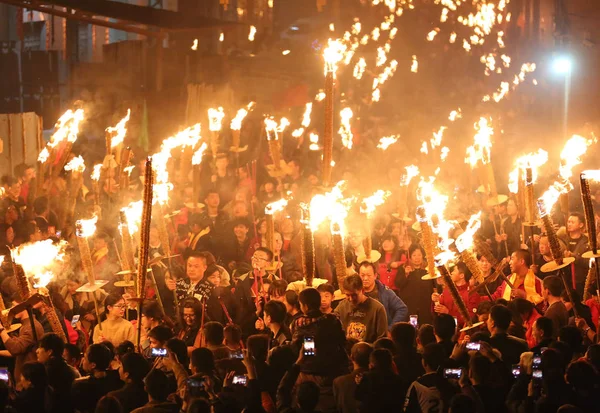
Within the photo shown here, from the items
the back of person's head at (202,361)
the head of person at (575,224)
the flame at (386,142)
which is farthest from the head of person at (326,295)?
the flame at (386,142)

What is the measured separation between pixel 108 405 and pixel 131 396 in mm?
578

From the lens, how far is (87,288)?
8.45 meters

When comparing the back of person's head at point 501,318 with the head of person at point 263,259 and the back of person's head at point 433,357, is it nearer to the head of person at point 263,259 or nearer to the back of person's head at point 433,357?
the back of person's head at point 433,357

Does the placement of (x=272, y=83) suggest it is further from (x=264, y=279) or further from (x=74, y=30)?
(x=264, y=279)

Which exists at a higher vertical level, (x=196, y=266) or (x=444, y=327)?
(x=444, y=327)

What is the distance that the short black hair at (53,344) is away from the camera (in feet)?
25.6

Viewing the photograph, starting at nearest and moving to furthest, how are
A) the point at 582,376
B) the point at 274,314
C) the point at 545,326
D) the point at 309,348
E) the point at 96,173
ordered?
the point at 582,376
the point at 309,348
the point at 545,326
the point at 274,314
the point at 96,173

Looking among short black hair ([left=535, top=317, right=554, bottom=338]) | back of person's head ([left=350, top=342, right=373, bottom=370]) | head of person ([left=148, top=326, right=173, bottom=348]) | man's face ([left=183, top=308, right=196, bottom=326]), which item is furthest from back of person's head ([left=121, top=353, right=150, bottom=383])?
short black hair ([left=535, top=317, right=554, bottom=338])

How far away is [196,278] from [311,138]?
790 centimetres

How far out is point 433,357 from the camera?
7297 mm

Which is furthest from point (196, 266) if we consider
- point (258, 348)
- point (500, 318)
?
point (500, 318)

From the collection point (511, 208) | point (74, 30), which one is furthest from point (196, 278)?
point (74, 30)

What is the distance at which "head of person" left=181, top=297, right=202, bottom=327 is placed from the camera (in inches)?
356

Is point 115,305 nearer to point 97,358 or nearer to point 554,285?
point 97,358
